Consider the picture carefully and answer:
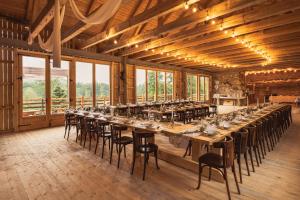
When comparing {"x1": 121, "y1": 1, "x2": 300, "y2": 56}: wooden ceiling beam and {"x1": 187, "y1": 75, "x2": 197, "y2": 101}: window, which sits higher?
{"x1": 121, "y1": 1, "x2": 300, "y2": 56}: wooden ceiling beam

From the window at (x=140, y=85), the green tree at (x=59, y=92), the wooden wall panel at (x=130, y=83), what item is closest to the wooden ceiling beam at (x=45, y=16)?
the green tree at (x=59, y=92)

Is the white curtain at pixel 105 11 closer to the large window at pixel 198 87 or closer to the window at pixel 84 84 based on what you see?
the window at pixel 84 84

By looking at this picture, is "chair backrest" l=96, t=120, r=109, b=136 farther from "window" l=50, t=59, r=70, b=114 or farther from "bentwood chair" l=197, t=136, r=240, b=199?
"window" l=50, t=59, r=70, b=114

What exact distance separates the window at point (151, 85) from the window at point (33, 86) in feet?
20.7

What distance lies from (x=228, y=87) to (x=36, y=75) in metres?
15.0

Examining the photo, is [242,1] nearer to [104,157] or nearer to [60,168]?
[104,157]

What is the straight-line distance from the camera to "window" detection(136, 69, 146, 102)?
11742mm

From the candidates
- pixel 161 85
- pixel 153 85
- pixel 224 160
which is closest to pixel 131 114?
pixel 224 160

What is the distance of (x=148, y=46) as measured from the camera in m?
8.33

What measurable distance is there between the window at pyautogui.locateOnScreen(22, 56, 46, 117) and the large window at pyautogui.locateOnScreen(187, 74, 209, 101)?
416 inches

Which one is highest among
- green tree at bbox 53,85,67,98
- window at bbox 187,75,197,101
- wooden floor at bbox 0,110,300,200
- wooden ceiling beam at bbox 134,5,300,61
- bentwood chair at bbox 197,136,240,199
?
wooden ceiling beam at bbox 134,5,300,61

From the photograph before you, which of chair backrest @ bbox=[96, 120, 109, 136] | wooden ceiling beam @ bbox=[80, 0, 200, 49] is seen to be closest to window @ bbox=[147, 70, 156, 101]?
wooden ceiling beam @ bbox=[80, 0, 200, 49]

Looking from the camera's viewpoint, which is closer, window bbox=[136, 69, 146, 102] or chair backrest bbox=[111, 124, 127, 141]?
chair backrest bbox=[111, 124, 127, 141]

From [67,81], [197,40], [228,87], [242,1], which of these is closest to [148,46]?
[197,40]
